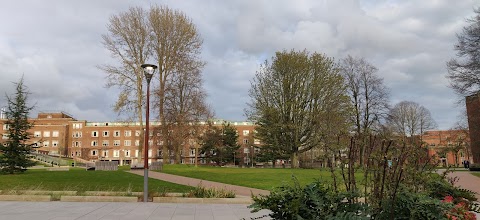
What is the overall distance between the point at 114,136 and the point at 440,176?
100960 mm

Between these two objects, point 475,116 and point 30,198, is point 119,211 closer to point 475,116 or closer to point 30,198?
point 30,198

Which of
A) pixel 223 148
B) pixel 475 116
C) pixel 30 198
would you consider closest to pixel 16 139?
pixel 30 198

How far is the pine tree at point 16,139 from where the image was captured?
2209 cm

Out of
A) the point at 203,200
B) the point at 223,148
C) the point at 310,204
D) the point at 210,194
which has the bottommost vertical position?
the point at 203,200

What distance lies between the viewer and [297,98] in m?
41.8

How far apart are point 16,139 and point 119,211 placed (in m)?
16.0

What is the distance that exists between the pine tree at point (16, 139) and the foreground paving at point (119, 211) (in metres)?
11.9

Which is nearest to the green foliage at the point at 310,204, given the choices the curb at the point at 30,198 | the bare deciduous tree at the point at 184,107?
the curb at the point at 30,198

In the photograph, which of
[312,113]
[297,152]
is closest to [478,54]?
[312,113]

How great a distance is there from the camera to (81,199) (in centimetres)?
1241

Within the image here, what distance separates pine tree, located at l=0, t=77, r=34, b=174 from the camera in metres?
22.1

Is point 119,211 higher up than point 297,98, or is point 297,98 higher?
point 297,98

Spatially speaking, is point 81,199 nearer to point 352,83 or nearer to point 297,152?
point 297,152

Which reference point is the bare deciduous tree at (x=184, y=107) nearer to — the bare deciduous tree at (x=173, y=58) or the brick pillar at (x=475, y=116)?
the bare deciduous tree at (x=173, y=58)
